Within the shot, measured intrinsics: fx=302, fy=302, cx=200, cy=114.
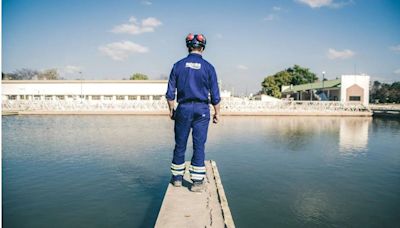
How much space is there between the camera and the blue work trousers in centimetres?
400

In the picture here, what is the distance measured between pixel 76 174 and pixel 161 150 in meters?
3.28

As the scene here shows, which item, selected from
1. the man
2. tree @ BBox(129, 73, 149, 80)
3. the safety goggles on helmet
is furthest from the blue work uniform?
tree @ BBox(129, 73, 149, 80)

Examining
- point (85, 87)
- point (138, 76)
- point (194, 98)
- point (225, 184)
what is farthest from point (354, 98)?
point (138, 76)

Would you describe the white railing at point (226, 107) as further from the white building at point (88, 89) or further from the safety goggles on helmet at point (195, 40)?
the safety goggles on helmet at point (195, 40)

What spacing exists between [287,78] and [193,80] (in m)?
70.5

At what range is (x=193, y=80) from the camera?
13.0ft

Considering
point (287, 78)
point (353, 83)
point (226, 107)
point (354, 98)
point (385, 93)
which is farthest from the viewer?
point (287, 78)

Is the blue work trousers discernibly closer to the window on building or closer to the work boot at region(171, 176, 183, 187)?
the work boot at region(171, 176, 183, 187)

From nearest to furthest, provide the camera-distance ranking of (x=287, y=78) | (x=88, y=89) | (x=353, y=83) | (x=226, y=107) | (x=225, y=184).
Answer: (x=225, y=184)
(x=226, y=107)
(x=353, y=83)
(x=88, y=89)
(x=287, y=78)

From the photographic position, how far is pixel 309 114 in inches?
1214

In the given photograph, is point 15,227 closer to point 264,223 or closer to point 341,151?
point 264,223

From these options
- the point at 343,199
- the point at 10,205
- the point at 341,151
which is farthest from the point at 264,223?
the point at 341,151

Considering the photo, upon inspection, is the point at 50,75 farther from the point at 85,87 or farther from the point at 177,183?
the point at 177,183

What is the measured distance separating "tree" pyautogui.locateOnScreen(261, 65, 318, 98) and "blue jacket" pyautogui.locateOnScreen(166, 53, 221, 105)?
66.9m
